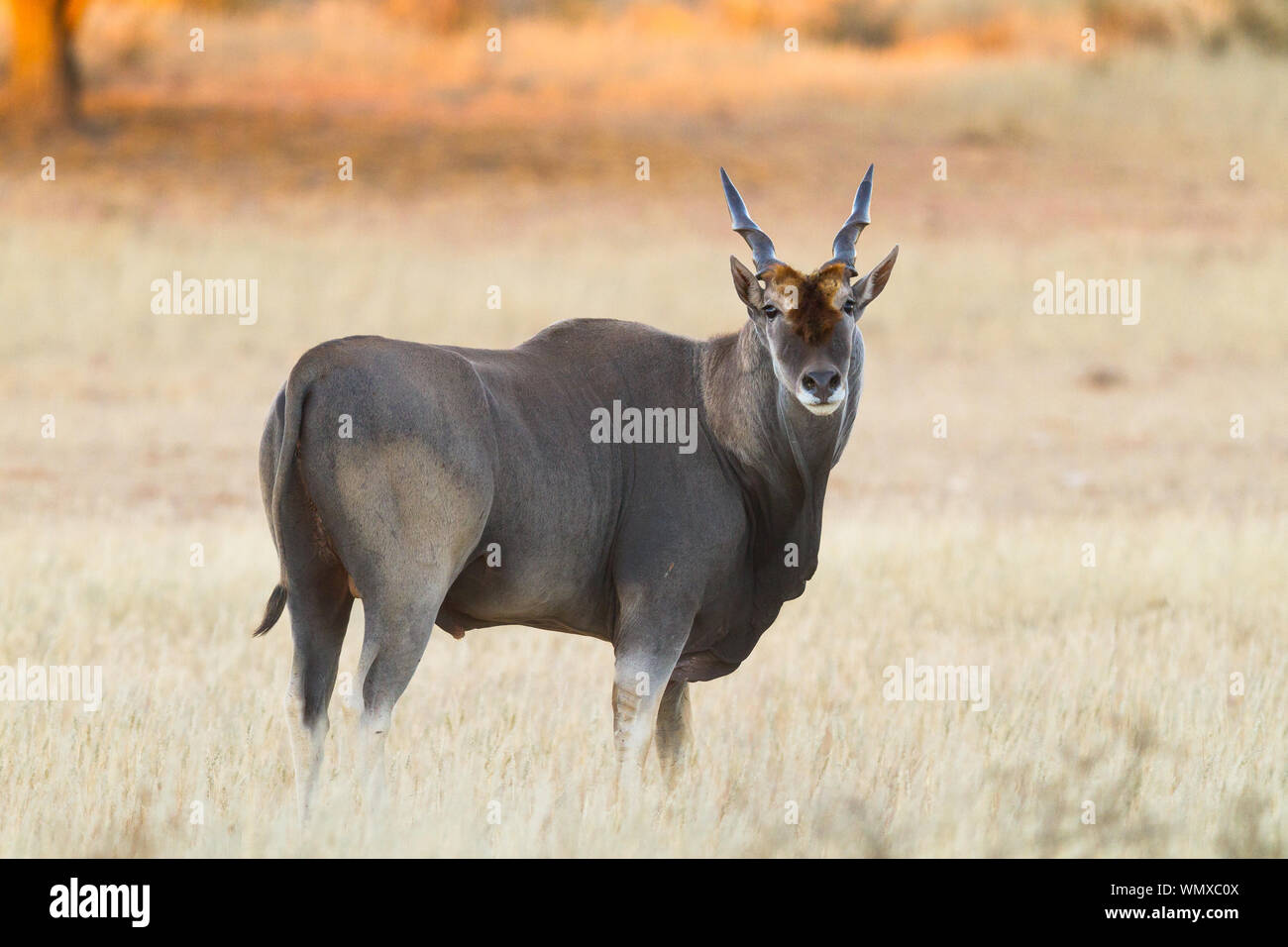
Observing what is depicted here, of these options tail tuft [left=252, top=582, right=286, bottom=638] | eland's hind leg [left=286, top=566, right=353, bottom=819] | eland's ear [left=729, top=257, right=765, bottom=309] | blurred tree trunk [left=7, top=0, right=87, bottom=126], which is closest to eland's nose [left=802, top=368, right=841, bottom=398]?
eland's ear [left=729, top=257, right=765, bottom=309]

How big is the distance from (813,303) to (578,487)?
1.23 m

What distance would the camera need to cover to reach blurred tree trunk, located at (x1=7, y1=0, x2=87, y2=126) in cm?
3725

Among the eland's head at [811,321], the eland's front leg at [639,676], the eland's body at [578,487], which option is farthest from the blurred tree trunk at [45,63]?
the eland's front leg at [639,676]

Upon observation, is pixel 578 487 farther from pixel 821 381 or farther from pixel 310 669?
pixel 310 669

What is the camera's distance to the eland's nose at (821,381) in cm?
706

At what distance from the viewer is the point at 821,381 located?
7059mm

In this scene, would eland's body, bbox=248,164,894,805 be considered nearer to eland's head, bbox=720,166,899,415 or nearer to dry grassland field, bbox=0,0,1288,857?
eland's head, bbox=720,166,899,415

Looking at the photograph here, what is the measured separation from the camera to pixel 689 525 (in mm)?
7594

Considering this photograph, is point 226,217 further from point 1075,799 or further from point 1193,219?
point 1075,799

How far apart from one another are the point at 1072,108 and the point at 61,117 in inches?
904

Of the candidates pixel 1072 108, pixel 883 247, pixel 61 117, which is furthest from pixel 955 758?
pixel 1072 108

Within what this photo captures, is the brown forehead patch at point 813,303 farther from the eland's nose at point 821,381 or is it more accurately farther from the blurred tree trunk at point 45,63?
the blurred tree trunk at point 45,63

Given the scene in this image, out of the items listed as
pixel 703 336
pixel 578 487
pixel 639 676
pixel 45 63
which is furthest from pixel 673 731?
pixel 45 63

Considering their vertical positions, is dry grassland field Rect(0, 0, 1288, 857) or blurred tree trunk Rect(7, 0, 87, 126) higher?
blurred tree trunk Rect(7, 0, 87, 126)
